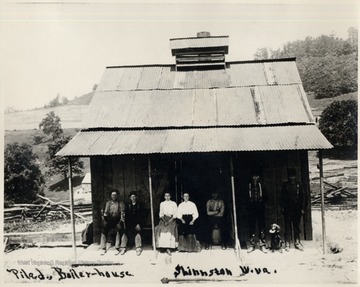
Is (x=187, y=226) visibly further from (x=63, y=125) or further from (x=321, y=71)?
(x=63, y=125)

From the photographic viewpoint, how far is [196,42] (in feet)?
42.4

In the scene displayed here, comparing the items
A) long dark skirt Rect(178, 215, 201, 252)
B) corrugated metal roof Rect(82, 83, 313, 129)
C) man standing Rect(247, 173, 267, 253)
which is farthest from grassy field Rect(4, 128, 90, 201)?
man standing Rect(247, 173, 267, 253)

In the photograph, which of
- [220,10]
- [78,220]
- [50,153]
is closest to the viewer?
[220,10]

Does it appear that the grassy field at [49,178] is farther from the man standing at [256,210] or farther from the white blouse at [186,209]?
the man standing at [256,210]

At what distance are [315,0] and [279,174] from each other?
14.3 ft

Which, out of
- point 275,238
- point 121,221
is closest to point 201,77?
point 121,221

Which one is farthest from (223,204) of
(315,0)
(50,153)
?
(50,153)

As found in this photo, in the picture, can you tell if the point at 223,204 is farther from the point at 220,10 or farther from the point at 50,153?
the point at 50,153

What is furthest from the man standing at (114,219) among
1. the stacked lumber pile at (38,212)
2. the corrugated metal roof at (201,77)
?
the stacked lumber pile at (38,212)

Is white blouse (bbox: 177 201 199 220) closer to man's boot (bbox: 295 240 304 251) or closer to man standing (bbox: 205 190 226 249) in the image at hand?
man standing (bbox: 205 190 226 249)

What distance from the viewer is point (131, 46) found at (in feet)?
42.0

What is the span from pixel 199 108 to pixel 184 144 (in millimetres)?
1789

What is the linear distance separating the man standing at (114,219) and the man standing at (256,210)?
311cm

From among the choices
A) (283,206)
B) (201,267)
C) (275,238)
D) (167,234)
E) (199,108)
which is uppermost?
(199,108)
